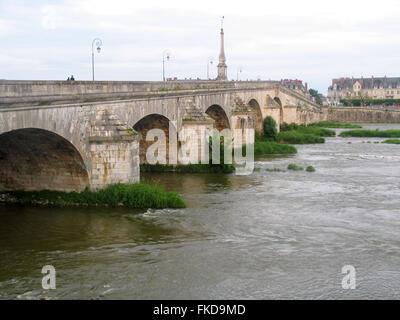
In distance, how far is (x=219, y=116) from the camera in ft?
113

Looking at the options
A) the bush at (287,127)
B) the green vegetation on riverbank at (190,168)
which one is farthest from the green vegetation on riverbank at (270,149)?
the bush at (287,127)

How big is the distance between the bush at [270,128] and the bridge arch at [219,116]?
30.1 ft

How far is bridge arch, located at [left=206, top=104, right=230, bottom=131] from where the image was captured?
33500 millimetres

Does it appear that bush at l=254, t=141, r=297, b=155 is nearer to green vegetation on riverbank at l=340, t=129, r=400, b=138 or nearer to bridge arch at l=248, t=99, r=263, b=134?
bridge arch at l=248, t=99, r=263, b=134

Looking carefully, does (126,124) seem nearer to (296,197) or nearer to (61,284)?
(296,197)

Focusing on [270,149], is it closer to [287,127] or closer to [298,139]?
[298,139]

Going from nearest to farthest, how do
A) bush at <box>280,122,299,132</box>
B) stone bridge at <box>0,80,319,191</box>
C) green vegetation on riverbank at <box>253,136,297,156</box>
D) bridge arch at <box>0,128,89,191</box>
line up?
stone bridge at <box>0,80,319,191</box>, bridge arch at <box>0,128,89,191</box>, green vegetation on riverbank at <box>253,136,297,156</box>, bush at <box>280,122,299,132</box>

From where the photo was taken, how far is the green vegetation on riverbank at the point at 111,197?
17.7 metres

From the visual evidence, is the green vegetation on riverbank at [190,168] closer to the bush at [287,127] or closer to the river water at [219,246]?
the river water at [219,246]

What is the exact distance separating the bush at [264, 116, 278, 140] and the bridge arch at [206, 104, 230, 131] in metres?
9.16

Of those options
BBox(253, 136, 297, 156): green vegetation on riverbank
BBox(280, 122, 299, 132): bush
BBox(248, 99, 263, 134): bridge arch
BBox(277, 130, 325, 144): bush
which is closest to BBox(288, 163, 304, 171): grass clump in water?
BBox(253, 136, 297, 156): green vegetation on riverbank

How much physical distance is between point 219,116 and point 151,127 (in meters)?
10.0

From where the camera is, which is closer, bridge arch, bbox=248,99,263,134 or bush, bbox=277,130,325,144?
bush, bbox=277,130,325,144

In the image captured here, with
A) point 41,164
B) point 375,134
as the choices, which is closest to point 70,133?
point 41,164
